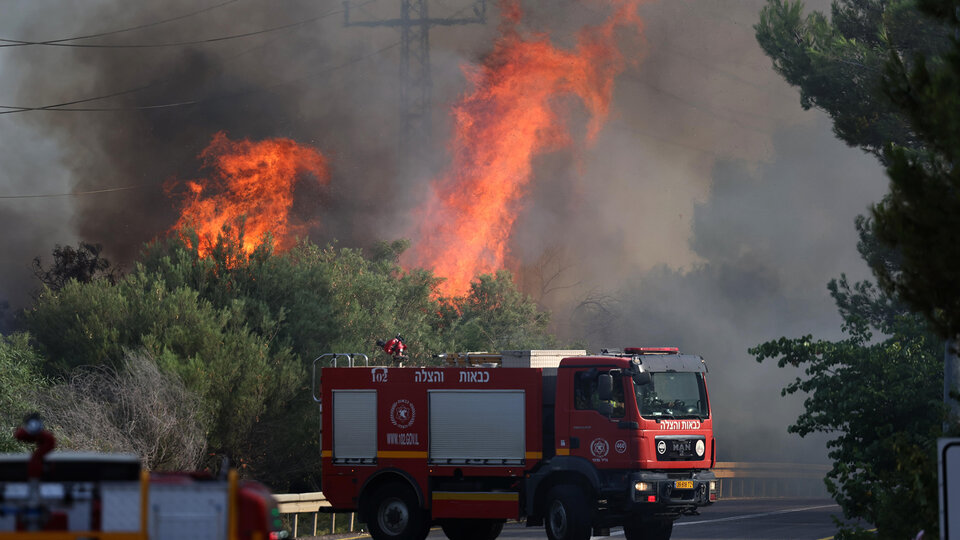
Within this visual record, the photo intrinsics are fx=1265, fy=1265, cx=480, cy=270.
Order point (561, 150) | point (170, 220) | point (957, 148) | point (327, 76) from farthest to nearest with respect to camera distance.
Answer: point (327, 76), point (561, 150), point (170, 220), point (957, 148)

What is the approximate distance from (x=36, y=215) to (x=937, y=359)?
67538 mm

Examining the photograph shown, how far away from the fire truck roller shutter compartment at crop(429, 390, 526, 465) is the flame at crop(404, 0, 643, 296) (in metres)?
49.7

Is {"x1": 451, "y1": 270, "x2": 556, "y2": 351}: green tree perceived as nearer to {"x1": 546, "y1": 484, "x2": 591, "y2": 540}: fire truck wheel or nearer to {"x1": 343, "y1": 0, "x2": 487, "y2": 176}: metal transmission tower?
{"x1": 343, "y1": 0, "x2": 487, "y2": 176}: metal transmission tower

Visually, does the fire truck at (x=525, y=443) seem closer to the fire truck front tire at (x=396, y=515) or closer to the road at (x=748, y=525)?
the fire truck front tire at (x=396, y=515)

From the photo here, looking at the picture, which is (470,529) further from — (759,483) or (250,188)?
(250,188)

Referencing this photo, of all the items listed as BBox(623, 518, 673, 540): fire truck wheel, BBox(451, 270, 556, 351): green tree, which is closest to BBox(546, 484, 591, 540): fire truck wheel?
BBox(623, 518, 673, 540): fire truck wheel

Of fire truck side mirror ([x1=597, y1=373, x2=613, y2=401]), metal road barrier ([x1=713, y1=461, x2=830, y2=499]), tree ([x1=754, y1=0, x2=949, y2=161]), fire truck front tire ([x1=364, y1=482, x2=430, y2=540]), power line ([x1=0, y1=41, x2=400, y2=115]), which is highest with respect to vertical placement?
power line ([x1=0, y1=41, x2=400, y2=115])

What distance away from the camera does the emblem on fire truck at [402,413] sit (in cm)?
2127

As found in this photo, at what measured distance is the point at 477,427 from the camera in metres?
21.0

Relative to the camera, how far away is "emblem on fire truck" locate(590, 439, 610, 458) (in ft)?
66.8

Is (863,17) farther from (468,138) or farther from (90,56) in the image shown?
(90,56)

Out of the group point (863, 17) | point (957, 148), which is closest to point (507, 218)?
point (863, 17)

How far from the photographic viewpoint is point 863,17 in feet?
100

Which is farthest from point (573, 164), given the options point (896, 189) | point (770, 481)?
point (896, 189)
